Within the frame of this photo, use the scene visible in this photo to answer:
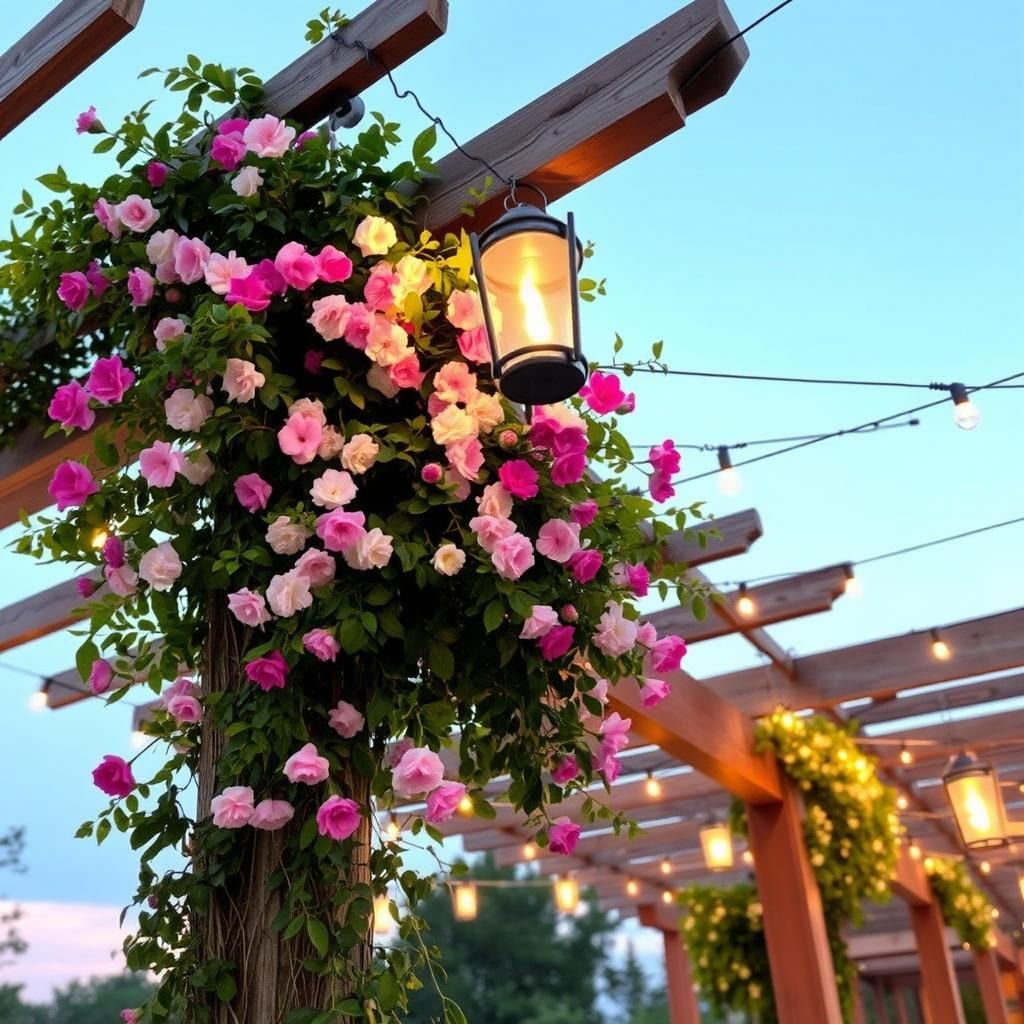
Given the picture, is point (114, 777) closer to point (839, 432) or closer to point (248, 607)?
point (248, 607)

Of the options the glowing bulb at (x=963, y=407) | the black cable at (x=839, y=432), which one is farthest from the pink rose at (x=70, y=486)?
the glowing bulb at (x=963, y=407)

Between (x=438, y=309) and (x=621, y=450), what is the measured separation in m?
0.42

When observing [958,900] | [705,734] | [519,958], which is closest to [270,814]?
[705,734]

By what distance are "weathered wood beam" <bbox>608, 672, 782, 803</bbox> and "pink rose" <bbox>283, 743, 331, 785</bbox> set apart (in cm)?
215

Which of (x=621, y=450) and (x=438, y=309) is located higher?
(x=438, y=309)

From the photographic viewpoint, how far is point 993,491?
636 cm

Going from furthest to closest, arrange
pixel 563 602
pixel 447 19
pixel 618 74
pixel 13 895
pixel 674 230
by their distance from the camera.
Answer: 1. pixel 13 895
2. pixel 674 230
3. pixel 447 19
4. pixel 618 74
5. pixel 563 602

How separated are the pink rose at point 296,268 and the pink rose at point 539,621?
2.13ft

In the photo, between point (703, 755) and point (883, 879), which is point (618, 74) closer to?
point (703, 755)

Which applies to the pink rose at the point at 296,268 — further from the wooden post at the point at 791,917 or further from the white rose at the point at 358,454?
the wooden post at the point at 791,917

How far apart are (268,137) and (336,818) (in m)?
1.19

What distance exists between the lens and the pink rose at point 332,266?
1796 millimetres

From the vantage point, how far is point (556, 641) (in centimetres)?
169

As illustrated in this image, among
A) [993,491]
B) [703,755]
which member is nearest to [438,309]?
[703,755]
